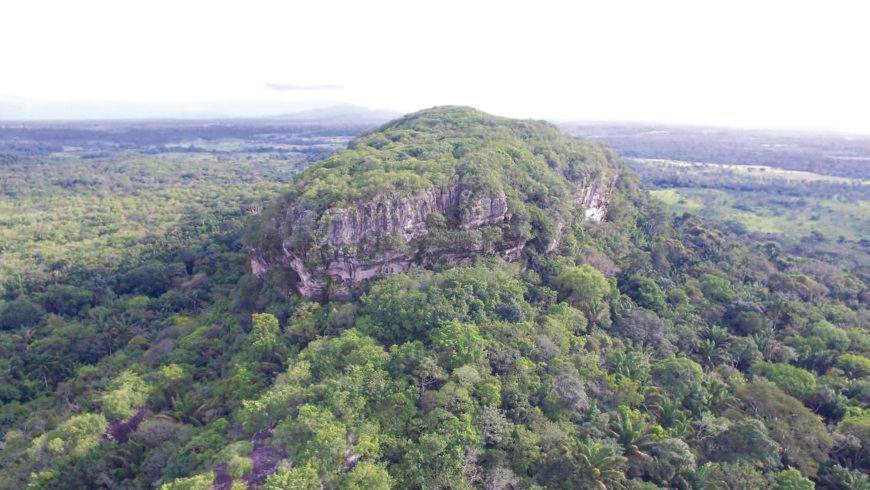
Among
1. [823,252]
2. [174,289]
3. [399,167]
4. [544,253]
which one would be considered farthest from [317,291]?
[823,252]

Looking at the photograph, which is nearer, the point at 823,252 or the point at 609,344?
the point at 609,344

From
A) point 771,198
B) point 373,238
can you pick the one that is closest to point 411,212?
point 373,238

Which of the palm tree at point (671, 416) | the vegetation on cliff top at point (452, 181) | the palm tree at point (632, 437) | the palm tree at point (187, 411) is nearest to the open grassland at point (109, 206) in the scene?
the vegetation on cliff top at point (452, 181)

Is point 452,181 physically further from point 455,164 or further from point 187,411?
point 187,411

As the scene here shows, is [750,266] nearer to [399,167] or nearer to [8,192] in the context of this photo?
[399,167]

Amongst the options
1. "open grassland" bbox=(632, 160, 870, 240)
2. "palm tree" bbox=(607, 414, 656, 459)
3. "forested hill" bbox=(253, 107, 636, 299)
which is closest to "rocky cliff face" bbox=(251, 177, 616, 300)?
"forested hill" bbox=(253, 107, 636, 299)

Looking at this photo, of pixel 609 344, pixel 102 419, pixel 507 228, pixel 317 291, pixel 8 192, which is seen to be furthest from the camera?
pixel 8 192
